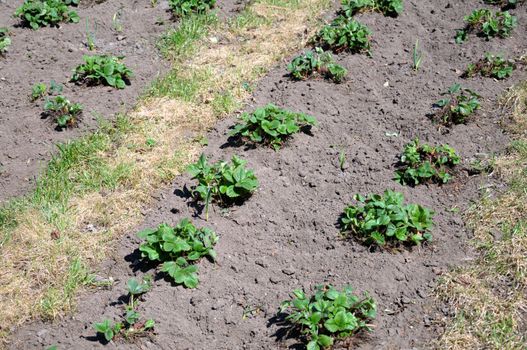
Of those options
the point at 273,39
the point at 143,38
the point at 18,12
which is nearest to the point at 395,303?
the point at 273,39

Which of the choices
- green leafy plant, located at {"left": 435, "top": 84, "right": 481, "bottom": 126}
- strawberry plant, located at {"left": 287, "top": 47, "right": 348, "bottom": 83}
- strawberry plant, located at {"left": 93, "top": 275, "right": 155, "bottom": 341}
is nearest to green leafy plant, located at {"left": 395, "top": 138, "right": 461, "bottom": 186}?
green leafy plant, located at {"left": 435, "top": 84, "right": 481, "bottom": 126}

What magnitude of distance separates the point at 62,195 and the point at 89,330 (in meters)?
1.24

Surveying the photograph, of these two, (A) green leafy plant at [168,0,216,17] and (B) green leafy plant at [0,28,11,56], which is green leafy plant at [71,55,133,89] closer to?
(B) green leafy plant at [0,28,11,56]

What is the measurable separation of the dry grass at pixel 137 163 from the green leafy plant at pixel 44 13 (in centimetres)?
142

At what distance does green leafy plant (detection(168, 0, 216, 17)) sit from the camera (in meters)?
6.36

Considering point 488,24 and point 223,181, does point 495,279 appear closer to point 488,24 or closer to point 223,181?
point 223,181

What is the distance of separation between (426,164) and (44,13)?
3970 mm

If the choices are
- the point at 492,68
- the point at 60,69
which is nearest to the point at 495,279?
the point at 492,68

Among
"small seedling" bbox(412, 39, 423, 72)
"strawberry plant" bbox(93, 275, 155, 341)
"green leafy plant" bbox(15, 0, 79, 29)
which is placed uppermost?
"small seedling" bbox(412, 39, 423, 72)

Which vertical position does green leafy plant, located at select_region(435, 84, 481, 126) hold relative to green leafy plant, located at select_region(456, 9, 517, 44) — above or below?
below

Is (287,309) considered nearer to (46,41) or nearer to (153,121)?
(153,121)

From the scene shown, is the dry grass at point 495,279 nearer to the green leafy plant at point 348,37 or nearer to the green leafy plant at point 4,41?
the green leafy plant at point 348,37

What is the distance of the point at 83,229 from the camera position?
419cm

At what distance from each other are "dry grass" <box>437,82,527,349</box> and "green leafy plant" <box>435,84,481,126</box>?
0.54 metres
